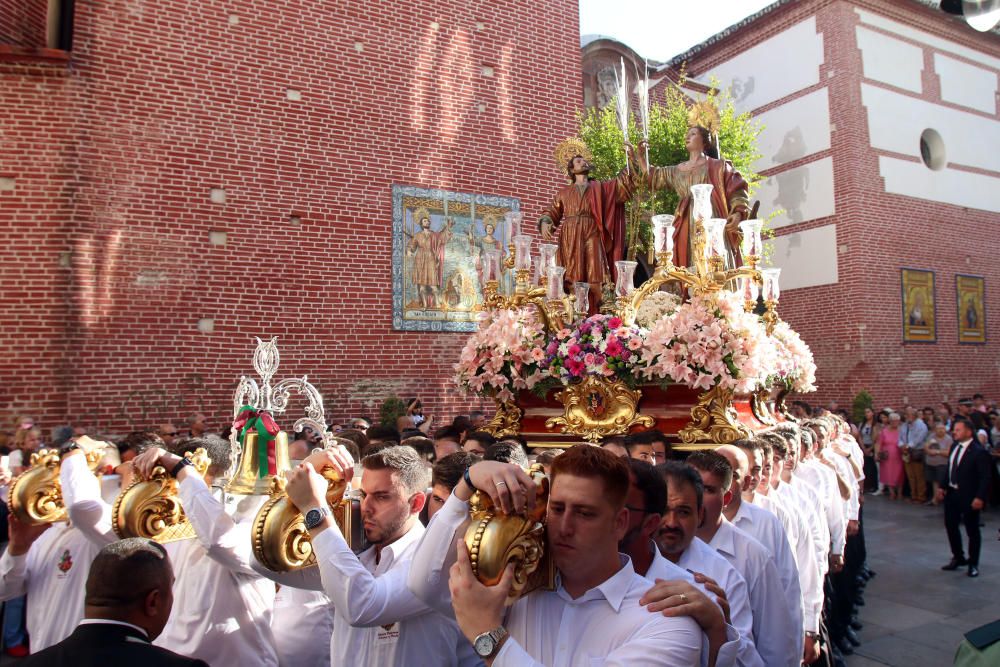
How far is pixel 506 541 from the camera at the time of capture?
1.64 m

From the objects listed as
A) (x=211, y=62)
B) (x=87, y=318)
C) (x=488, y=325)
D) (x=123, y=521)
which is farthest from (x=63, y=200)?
(x=123, y=521)

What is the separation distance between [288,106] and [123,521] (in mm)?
9521

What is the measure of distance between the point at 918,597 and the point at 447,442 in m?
5.24

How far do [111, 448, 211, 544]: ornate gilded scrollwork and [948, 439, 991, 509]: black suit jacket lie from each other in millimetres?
8721

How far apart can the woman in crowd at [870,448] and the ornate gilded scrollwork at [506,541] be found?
15.0 m

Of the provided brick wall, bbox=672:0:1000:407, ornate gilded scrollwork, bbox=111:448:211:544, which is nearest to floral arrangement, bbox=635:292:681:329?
ornate gilded scrollwork, bbox=111:448:211:544

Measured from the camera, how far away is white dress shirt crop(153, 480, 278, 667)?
10.1 feet

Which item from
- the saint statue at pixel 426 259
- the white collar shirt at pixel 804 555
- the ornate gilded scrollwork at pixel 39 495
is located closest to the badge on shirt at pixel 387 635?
the ornate gilded scrollwork at pixel 39 495

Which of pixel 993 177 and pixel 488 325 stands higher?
pixel 993 177

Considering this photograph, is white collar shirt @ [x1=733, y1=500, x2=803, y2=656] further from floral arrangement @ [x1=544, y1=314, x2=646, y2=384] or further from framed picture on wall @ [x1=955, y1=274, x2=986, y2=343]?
framed picture on wall @ [x1=955, y1=274, x2=986, y2=343]

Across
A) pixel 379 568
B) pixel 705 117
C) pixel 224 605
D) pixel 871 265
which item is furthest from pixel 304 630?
pixel 871 265

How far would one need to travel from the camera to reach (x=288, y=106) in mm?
11125

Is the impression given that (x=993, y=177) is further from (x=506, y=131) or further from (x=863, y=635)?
(x=863, y=635)

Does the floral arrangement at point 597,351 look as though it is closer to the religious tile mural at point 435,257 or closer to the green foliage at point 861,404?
the religious tile mural at point 435,257
